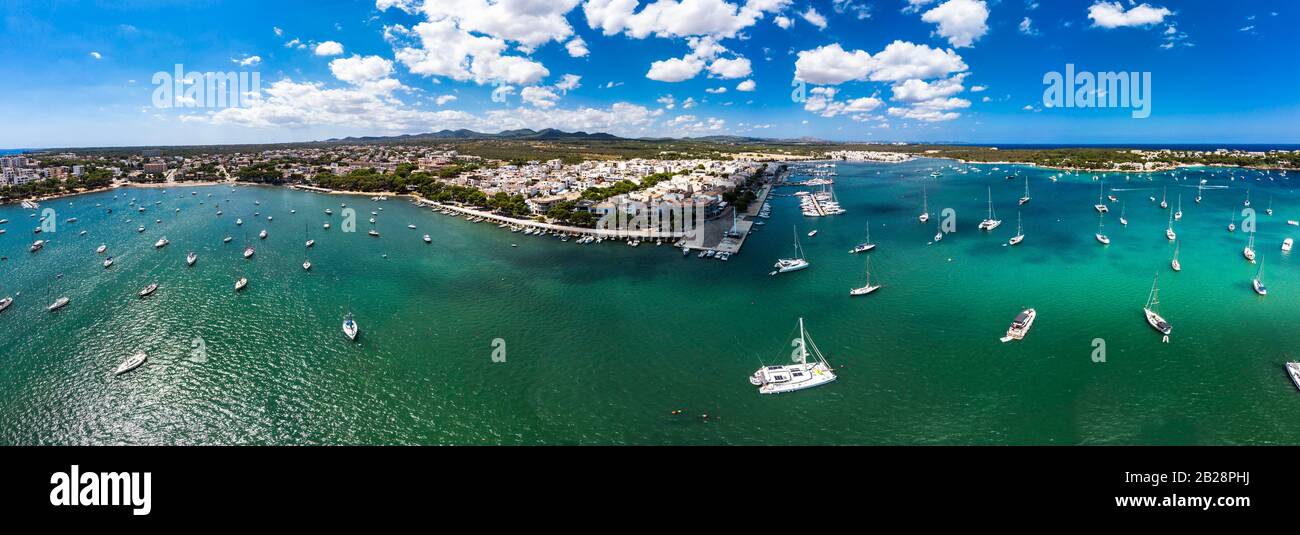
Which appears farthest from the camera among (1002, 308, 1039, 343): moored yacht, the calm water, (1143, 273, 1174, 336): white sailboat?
(1143, 273, 1174, 336): white sailboat

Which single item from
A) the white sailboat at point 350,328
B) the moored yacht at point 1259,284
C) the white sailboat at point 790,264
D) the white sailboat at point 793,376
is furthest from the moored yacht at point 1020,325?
the white sailboat at point 350,328

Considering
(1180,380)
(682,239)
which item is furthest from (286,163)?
(1180,380)

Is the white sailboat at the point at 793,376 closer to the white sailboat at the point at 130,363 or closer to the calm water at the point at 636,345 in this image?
the calm water at the point at 636,345

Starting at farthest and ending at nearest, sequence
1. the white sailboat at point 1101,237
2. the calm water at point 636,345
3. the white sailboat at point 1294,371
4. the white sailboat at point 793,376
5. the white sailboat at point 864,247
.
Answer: the white sailboat at point 1101,237 → the white sailboat at point 864,247 → the white sailboat at point 793,376 → the white sailboat at point 1294,371 → the calm water at point 636,345

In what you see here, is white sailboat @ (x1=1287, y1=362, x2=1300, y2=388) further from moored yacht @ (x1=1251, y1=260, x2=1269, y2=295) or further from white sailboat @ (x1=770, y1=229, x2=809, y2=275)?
white sailboat @ (x1=770, y1=229, x2=809, y2=275)

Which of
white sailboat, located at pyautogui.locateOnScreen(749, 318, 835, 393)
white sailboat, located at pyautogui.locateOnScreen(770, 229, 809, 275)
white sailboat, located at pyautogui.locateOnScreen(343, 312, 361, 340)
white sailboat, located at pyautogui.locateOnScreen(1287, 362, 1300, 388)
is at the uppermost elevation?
white sailboat, located at pyautogui.locateOnScreen(770, 229, 809, 275)

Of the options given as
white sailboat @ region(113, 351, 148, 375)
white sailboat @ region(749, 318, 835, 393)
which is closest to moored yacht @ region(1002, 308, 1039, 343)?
white sailboat @ region(749, 318, 835, 393)
